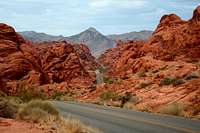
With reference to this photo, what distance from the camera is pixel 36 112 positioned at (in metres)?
18.2

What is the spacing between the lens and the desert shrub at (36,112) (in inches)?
688

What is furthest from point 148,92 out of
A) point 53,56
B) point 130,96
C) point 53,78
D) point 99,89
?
point 53,56

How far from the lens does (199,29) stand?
185ft

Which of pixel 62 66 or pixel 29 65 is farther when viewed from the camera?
pixel 62 66

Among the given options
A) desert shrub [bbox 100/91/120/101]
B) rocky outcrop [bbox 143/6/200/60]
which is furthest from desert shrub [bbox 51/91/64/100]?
desert shrub [bbox 100/91/120/101]

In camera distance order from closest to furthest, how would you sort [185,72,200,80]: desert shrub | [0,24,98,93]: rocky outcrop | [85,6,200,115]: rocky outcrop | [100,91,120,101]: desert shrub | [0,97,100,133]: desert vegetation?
[0,97,100,133]: desert vegetation < [85,6,200,115]: rocky outcrop < [185,72,200,80]: desert shrub < [100,91,120,101]: desert shrub < [0,24,98,93]: rocky outcrop

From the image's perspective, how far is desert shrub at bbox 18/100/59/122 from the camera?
57.3ft

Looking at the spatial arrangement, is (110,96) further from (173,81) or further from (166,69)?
(166,69)

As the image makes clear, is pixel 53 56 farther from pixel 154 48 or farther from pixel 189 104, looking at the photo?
pixel 189 104

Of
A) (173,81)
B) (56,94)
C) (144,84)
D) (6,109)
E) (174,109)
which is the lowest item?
(56,94)

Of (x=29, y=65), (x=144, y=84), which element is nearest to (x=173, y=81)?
(x=144, y=84)

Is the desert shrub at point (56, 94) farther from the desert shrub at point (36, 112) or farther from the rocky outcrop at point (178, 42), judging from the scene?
the desert shrub at point (36, 112)

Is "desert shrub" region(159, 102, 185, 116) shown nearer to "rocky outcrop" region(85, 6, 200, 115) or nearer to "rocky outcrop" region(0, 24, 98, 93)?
"rocky outcrop" region(85, 6, 200, 115)

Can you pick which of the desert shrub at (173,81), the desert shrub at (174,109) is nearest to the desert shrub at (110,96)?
the desert shrub at (173,81)
